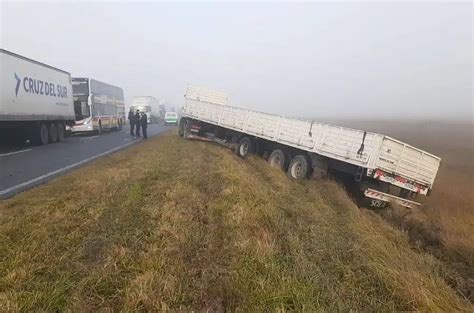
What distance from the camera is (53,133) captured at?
19.5 metres

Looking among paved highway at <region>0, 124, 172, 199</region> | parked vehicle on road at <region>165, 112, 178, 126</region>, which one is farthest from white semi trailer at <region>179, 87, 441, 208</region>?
parked vehicle on road at <region>165, 112, 178, 126</region>

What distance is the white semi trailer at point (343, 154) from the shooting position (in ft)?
35.1

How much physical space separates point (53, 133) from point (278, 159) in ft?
37.5

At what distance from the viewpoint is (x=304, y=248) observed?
5.36 m

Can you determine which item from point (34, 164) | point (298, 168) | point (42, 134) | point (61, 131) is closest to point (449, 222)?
point (298, 168)

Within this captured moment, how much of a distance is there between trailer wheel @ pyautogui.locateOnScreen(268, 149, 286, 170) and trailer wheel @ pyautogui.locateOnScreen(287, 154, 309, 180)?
21.9 inches

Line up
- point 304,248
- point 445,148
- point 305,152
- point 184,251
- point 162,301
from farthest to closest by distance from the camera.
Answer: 1. point 445,148
2. point 305,152
3. point 304,248
4. point 184,251
5. point 162,301

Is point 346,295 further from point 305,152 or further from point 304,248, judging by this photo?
point 305,152

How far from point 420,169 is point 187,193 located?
6.98m

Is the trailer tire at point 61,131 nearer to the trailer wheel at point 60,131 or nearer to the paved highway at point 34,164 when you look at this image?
the trailer wheel at point 60,131

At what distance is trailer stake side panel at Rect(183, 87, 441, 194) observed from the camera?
10.6 metres

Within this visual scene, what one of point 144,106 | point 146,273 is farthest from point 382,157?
point 144,106

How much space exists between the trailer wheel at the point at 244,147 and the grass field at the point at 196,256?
8799mm

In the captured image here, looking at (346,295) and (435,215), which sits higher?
(346,295)
